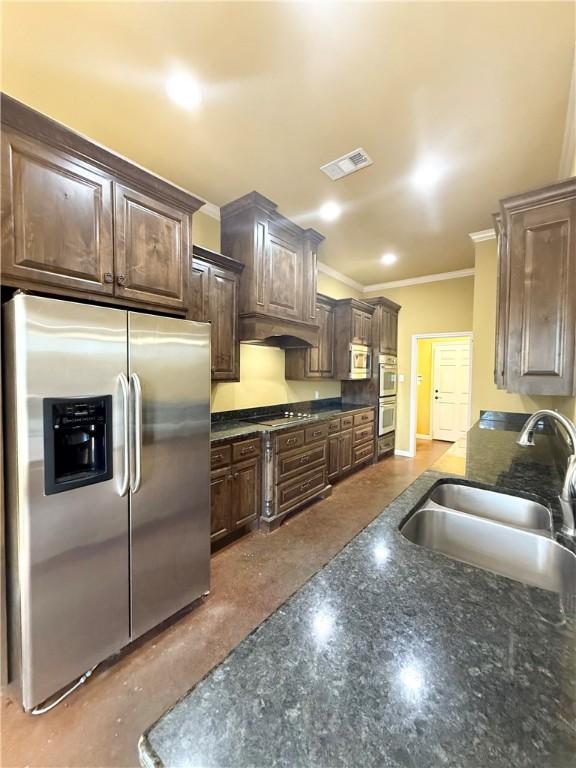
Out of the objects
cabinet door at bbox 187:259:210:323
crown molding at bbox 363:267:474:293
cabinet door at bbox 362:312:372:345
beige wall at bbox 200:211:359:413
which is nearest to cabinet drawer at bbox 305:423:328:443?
beige wall at bbox 200:211:359:413

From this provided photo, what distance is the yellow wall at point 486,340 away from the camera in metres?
3.58

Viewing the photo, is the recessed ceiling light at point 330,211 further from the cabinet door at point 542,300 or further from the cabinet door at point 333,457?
the cabinet door at point 333,457

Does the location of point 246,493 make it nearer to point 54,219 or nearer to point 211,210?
point 54,219

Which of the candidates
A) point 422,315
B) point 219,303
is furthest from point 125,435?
point 422,315

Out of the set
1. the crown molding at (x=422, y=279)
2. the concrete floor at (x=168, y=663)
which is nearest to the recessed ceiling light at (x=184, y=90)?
the concrete floor at (x=168, y=663)

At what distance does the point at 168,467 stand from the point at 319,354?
9.38 ft

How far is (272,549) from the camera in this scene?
270cm

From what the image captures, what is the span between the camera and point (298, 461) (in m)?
3.33

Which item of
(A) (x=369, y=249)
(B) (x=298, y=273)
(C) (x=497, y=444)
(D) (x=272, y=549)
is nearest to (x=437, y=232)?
(A) (x=369, y=249)

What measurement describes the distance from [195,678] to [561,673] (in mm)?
1643

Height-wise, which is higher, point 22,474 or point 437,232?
point 437,232

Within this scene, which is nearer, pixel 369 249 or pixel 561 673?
pixel 561 673

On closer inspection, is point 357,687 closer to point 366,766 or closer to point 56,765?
point 366,766

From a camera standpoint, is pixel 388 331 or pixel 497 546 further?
pixel 388 331
